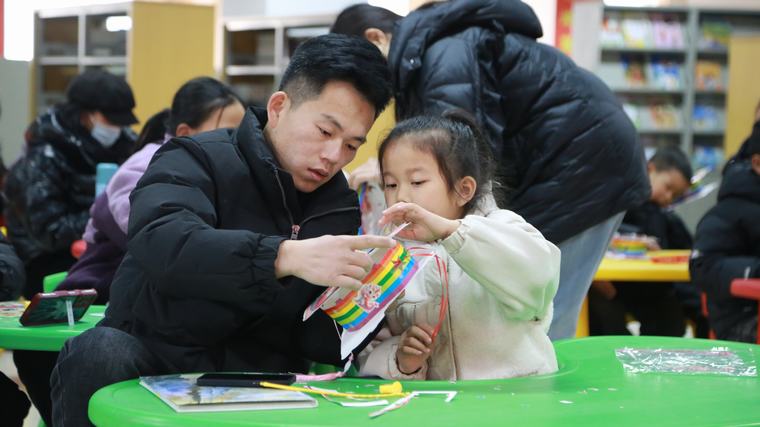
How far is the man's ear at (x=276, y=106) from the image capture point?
6.27ft

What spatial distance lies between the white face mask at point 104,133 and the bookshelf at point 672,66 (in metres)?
6.10

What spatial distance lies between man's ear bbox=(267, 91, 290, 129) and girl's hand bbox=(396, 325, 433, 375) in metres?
0.50

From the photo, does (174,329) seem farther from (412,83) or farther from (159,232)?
(412,83)

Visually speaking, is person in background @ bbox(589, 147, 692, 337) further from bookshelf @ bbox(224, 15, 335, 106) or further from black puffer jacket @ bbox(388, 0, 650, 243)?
bookshelf @ bbox(224, 15, 335, 106)

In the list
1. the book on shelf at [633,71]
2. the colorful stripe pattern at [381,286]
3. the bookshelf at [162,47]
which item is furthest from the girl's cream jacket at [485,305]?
the book on shelf at [633,71]

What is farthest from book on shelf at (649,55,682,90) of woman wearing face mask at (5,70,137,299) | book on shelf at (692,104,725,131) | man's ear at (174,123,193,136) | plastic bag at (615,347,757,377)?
plastic bag at (615,347,757,377)

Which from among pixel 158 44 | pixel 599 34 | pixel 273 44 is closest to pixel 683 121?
pixel 599 34

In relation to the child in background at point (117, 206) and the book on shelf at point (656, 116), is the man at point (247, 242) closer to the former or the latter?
the child in background at point (117, 206)

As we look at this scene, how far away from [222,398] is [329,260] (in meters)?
0.28

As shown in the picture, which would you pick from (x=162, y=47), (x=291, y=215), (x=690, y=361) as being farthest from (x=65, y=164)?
(x=162, y=47)

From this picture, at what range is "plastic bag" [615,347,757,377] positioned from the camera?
71.3 inches

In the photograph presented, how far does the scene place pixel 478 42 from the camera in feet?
8.13

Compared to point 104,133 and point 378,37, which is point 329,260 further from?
point 104,133

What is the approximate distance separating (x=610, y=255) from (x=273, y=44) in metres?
5.90
